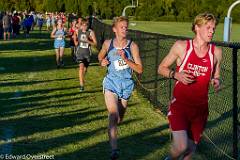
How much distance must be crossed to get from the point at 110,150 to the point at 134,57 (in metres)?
1.45

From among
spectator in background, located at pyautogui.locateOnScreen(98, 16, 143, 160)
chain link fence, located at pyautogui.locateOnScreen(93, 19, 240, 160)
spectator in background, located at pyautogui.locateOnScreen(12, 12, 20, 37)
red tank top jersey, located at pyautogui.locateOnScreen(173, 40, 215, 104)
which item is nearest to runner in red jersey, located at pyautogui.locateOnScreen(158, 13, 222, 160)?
red tank top jersey, located at pyautogui.locateOnScreen(173, 40, 215, 104)

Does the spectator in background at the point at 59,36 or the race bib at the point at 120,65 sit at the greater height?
the race bib at the point at 120,65

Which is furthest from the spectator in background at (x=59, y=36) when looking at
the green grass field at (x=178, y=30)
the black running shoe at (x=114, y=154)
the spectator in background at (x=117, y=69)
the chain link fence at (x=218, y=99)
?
the green grass field at (x=178, y=30)

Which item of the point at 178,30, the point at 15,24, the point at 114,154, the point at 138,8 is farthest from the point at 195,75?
the point at 138,8

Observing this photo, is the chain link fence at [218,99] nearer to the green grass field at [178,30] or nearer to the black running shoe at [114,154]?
the black running shoe at [114,154]

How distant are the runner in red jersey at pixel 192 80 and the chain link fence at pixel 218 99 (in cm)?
107

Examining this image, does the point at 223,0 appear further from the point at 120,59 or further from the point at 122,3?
the point at 120,59

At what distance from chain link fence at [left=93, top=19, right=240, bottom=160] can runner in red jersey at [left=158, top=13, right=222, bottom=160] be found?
3.51ft

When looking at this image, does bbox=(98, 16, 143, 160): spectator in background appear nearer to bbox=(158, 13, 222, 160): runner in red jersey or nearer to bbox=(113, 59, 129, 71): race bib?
bbox=(113, 59, 129, 71): race bib

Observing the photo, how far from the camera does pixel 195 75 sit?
6078 millimetres

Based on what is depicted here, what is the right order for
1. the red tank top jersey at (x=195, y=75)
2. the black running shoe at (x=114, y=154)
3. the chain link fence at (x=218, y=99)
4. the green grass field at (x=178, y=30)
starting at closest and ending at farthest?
the red tank top jersey at (x=195, y=75) < the chain link fence at (x=218, y=99) < the black running shoe at (x=114, y=154) < the green grass field at (x=178, y=30)

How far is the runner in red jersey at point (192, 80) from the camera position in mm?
6090

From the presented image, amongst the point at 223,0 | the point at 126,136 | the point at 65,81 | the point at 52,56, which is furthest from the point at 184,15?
the point at 126,136

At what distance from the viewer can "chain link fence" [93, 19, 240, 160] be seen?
7.56 m
